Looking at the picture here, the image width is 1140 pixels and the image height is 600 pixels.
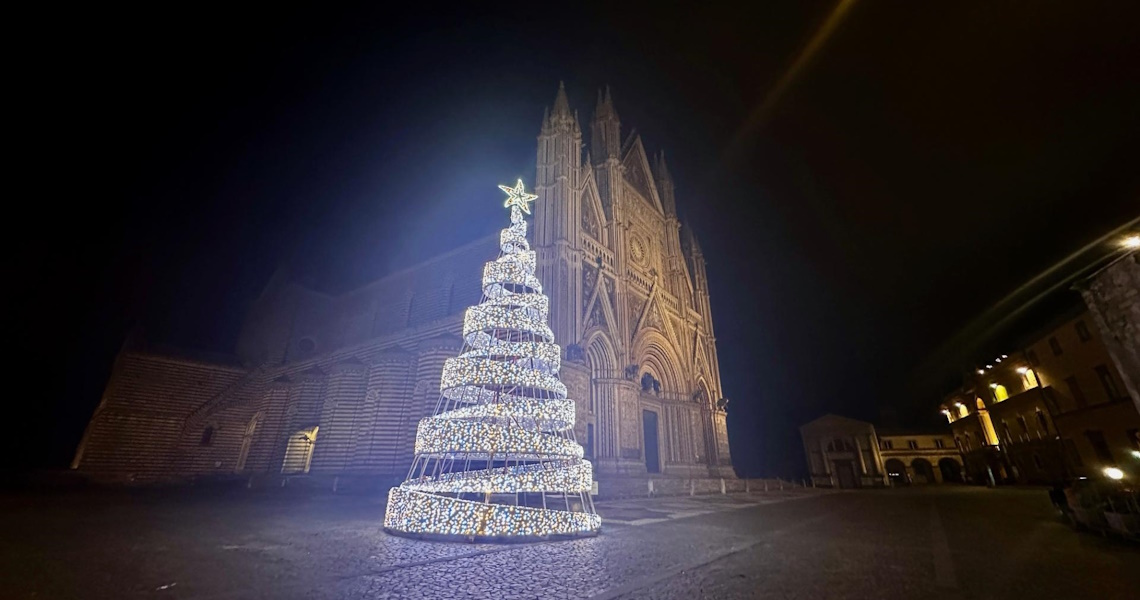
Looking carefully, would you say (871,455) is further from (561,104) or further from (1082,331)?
(561,104)

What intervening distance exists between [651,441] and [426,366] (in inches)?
490

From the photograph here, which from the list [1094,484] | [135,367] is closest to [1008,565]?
[1094,484]

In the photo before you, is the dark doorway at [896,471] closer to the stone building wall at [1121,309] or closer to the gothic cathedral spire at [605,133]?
the stone building wall at [1121,309]

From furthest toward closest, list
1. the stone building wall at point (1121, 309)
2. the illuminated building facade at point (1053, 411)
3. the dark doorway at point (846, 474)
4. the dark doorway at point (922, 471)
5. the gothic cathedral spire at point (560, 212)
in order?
the dark doorway at point (922, 471) < the dark doorway at point (846, 474) < the gothic cathedral spire at point (560, 212) < the illuminated building facade at point (1053, 411) < the stone building wall at point (1121, 309)

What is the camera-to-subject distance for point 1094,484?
6.73 m

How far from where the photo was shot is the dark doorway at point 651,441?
19.5 meters

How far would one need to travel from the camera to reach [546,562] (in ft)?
12.7

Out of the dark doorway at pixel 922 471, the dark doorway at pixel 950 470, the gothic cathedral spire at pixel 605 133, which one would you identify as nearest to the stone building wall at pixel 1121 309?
the gothic cathedral spire at pixel 605 133

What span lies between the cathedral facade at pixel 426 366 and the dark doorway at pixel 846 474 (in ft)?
80.3

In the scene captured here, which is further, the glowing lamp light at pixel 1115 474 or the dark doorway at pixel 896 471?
the dark doorway at pixel 896 471

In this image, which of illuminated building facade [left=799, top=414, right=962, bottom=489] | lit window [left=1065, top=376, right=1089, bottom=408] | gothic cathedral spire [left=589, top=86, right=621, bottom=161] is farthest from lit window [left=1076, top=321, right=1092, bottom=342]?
illuminated building facade [left=799, top=414, right=962, bottom=489]

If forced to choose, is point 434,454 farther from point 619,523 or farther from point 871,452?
point 871,452

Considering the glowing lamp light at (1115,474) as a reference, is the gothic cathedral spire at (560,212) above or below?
above

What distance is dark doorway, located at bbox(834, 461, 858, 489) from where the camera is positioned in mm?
38281
